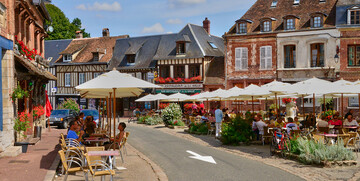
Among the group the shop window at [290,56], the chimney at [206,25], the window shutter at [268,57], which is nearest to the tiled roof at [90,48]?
the chimney at [206,25]

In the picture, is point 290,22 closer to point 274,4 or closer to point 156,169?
point 274,4

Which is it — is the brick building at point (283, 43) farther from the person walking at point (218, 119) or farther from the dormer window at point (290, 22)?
the person walking at point (218, 119)

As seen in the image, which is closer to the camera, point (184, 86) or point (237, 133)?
point (237, 133)

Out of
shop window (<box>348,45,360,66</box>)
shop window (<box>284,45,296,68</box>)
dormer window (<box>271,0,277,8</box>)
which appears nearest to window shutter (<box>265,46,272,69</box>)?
shop window (<box>284,45,296,68</box>)

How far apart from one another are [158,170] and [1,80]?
583 cm

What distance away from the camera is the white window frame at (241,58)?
109 ft

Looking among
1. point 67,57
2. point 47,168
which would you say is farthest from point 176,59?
point 47,168

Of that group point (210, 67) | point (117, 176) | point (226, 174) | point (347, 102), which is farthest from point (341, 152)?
point (210, 67)

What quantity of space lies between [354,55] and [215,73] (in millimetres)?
11961

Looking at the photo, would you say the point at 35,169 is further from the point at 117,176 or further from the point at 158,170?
the point at 158,170

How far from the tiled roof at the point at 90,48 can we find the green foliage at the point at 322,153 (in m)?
A: 33.7

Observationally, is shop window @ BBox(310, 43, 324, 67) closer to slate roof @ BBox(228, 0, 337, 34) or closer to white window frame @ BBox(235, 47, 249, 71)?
slate roof @ BBox(228, 0, 337, 34)

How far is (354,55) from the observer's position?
2912 centimetres

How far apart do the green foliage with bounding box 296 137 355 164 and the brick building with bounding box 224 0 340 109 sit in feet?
65.8
